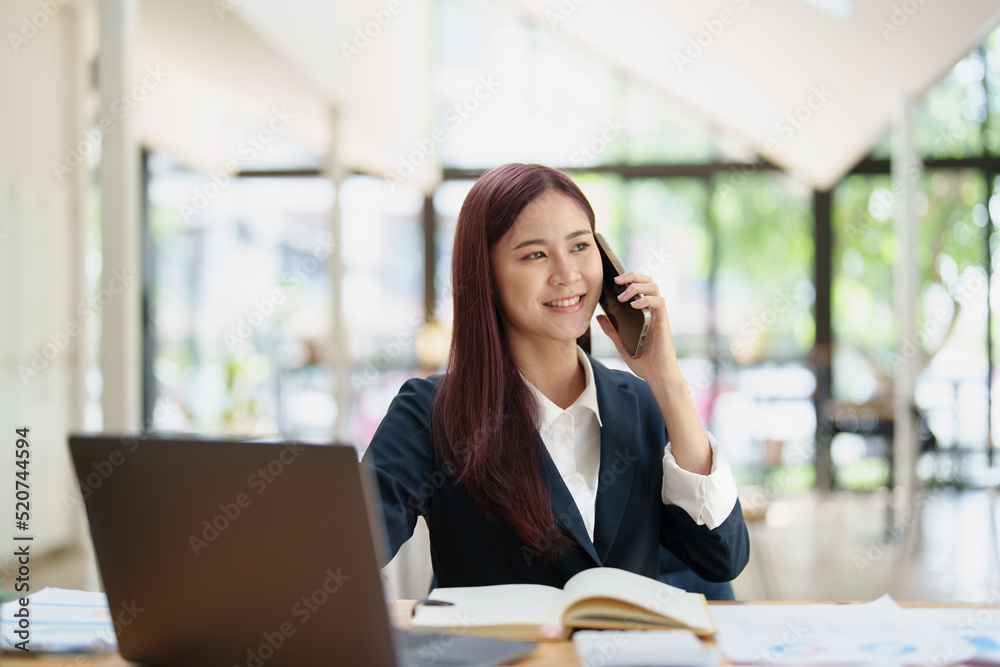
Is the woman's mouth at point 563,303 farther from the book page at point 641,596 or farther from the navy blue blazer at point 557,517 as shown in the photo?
the book page at point 641,596

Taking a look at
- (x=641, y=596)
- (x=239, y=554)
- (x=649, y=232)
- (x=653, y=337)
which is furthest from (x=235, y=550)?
(x=649, y=232)

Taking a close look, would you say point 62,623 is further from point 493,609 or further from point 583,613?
point 583,613

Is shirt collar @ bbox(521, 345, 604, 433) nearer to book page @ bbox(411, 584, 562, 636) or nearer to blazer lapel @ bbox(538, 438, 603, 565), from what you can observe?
blazer lapel @ bbox(538, 438, 603, 565)

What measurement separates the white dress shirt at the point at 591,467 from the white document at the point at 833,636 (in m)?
0.22

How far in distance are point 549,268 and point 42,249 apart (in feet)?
15.7

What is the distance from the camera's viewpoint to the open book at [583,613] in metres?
1.11

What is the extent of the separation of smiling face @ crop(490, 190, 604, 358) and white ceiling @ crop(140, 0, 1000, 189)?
Result: 9.85 feet

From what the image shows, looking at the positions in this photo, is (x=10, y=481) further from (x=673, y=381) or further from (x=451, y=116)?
(x=451, y=116)

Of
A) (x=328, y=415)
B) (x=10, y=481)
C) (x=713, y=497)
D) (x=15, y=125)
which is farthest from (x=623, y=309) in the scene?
(x=328, y=415)

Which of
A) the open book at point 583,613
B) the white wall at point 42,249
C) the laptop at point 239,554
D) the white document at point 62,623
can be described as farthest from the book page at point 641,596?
the white wall at point 42,249

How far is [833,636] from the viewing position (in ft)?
3.59

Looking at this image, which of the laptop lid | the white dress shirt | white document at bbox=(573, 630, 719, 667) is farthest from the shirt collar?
the laptop lid

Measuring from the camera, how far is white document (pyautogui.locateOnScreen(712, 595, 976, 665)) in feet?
3.34

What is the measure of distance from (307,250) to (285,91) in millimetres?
3461
